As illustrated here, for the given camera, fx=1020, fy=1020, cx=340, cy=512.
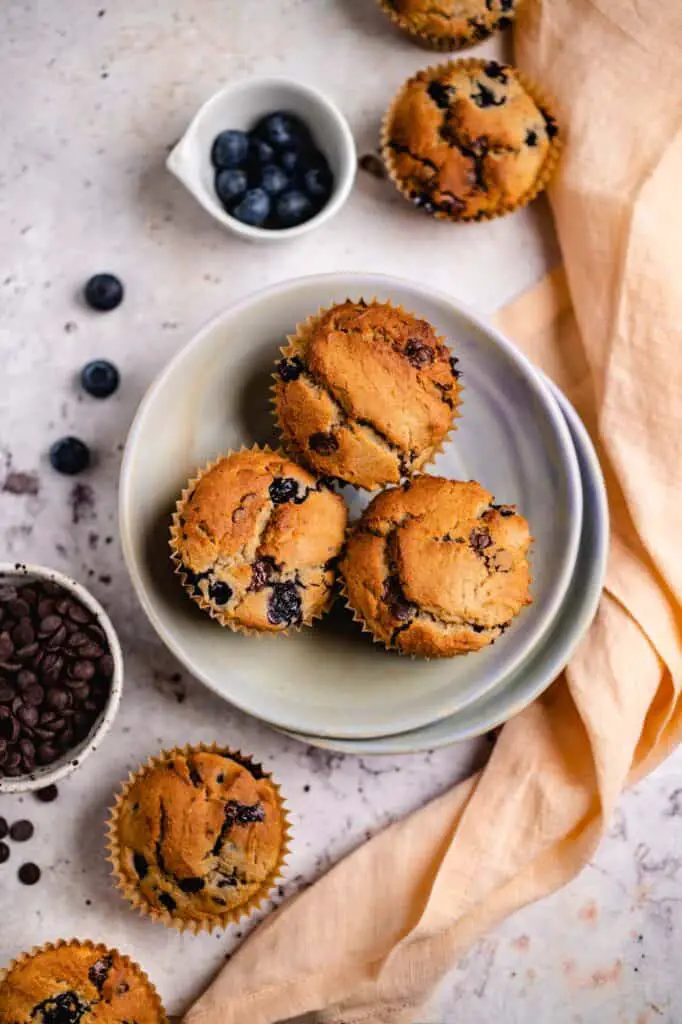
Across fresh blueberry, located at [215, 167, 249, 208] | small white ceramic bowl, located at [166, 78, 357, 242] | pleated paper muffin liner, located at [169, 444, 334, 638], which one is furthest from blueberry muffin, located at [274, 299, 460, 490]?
fresh blueberry, located at [215, 167, 249, 208]

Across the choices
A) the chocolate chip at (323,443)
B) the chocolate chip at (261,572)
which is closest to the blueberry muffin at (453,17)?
the chocolate chip at (323,443)

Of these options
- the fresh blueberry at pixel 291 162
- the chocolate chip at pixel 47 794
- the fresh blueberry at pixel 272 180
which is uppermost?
the fresh blueberry at pixel 291 162

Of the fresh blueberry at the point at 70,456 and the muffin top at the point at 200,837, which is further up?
the fresh blueberry at the point at 70,456

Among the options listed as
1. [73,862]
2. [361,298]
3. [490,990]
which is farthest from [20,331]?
[490,990]

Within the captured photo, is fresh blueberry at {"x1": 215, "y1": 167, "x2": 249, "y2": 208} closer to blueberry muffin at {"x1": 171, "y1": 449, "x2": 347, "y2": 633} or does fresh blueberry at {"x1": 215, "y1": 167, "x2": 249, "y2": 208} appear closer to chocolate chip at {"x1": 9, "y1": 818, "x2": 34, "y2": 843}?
blueberry muffin at {"x1": 171, "y1": 449, "x2": 347, "y2": 633}

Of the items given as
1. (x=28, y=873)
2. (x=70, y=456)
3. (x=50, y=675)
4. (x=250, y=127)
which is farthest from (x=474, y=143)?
(x=28, y=873)

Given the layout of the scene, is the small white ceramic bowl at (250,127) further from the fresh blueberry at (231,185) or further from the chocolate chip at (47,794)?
the chocolate chip at (47,794)
